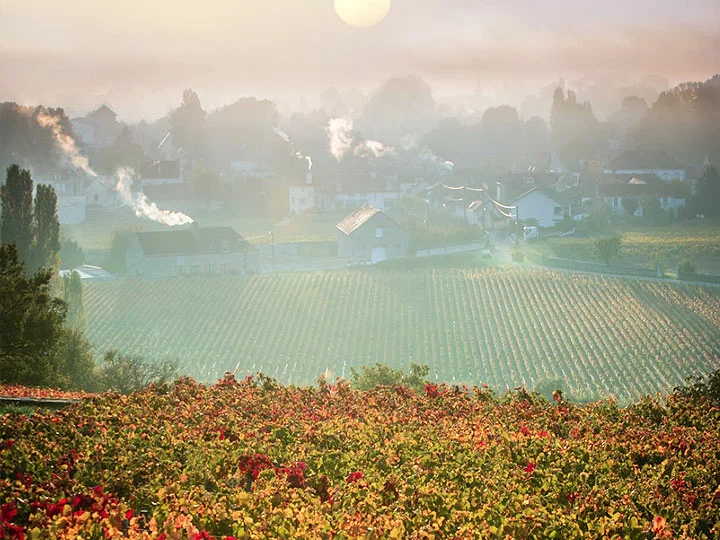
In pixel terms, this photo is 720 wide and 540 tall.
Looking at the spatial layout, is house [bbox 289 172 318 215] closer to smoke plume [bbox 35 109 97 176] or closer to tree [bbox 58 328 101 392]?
smoke plume [bbox 35 109 97 176]

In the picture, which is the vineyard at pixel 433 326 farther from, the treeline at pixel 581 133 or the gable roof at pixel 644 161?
the treeline at pixel 581 133

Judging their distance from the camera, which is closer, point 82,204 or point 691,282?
point 691,282

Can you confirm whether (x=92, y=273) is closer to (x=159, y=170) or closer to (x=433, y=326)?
(x=433, y=326)

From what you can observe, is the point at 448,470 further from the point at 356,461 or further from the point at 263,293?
the point at 263,293

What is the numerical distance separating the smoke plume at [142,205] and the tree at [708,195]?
3220 cm

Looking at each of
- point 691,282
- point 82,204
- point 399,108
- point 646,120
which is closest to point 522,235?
point 691,282

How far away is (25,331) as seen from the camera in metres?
15.7

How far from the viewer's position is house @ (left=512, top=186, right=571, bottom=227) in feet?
188

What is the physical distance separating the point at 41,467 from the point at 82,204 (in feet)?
185

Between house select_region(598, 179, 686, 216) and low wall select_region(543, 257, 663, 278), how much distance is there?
20.2m

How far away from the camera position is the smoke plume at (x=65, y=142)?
220ft

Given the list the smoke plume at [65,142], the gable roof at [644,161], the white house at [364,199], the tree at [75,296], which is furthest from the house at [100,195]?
the gable roof at [644,161]

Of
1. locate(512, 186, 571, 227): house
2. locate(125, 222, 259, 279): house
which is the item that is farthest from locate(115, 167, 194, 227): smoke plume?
locate(512, 186, 571, 227): house

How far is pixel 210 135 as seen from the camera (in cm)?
8781
